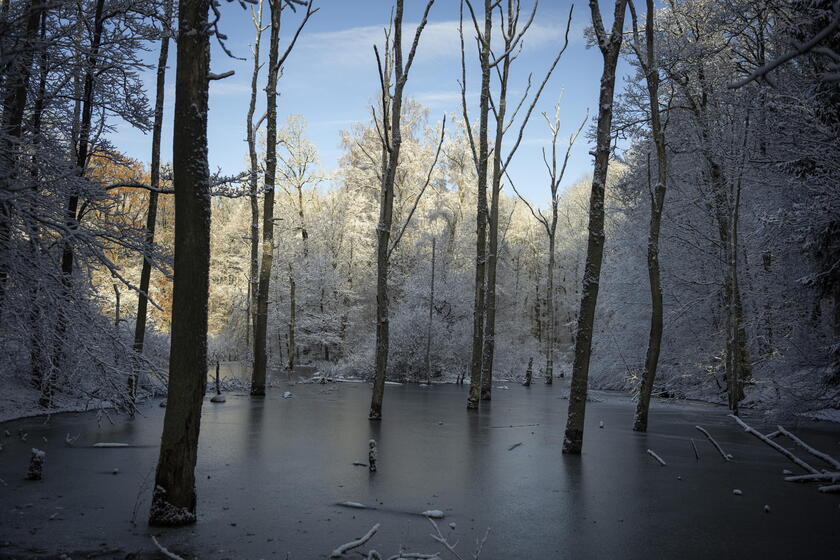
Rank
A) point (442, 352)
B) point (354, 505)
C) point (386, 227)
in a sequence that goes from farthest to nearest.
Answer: point (442, 352), point (386, 227), point (354, 505)

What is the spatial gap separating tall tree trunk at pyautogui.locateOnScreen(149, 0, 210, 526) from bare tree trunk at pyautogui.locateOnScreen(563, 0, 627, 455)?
549cm

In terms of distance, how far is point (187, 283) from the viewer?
5445mm

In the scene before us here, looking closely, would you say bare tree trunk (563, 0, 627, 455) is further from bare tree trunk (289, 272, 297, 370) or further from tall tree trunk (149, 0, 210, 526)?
bare tree trunk (289, 272, 297, 370)

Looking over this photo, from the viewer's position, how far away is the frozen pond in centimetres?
523

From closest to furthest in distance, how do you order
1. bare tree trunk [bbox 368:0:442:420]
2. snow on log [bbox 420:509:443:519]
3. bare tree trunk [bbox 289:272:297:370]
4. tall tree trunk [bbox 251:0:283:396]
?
1. snow on log [bbox 420:509:443:519]
2. bare tree trunk [bbox 368:0:442:420]
3. tall tree trunk [bbox 251:0:283:396]
4. bare tree trunk [bbox 289:272:297:370]

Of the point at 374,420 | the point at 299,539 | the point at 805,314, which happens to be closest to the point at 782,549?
the point at 299,539

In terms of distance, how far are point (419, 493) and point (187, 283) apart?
344cm

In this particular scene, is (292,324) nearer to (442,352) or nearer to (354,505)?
(442,352)

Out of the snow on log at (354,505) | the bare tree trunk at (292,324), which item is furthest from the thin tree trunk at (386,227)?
the bare tree trunk at (292,324)

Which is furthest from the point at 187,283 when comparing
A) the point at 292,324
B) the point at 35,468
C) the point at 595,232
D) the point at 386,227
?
the point at 292,324

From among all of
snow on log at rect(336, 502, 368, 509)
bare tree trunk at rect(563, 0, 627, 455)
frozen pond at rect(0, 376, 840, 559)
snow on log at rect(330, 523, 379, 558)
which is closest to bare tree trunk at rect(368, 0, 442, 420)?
frozen pond at rect(0, 376, 840, 559)

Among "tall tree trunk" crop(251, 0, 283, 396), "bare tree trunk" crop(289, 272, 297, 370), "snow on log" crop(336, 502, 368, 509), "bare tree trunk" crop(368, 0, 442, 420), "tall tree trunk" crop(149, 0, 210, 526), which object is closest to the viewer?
"tall tree trunk" crop(149, 0, 210, 526)

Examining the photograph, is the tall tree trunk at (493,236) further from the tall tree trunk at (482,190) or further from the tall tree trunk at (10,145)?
the tall tree trunk at (10,145)

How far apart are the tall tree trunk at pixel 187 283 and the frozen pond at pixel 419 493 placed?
1.23 ft
